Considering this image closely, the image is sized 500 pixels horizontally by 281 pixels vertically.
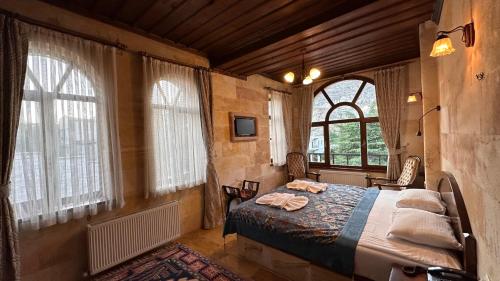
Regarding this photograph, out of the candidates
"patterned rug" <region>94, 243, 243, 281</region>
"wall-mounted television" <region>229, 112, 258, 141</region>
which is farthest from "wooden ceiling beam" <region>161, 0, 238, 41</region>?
"patterned rug" <region>94, 243, 243, 281</region>

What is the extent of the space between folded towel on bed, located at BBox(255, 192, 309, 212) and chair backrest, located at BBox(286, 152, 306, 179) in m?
2.11

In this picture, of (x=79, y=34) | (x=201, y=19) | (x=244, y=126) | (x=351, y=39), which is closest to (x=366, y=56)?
(x=351, y=39)

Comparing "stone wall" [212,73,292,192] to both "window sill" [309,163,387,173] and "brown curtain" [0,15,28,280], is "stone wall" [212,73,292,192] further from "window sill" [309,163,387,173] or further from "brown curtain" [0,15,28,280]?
"brown curtain" [0,15,28,280]

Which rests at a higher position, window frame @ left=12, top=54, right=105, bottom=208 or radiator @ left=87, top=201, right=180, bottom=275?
window frame @ left=12, top=54, right=105, bottom=208

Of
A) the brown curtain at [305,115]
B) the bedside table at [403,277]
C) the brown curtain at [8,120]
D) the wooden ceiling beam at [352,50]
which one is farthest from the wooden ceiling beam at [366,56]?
the brown curtain at [8,120]

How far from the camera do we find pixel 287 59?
3.55 m

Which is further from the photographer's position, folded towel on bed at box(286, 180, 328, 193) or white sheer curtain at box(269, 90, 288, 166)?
white sheer curtain at box(269, 90, 288, 166)

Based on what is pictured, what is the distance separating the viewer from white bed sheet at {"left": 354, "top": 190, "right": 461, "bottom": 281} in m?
1.41

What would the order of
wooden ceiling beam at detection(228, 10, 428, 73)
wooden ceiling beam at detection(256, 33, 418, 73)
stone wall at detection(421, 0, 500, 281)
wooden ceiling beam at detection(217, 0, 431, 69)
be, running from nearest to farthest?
stone wall at detection(421, 0, 500, 281) → wooden ceiling beam at detection(217, 0, 431, 69) → wooden ceiling beam at detection(228, 10, 428, 73) → wooden ceiling beam at detection(256, 33, 418, 73)

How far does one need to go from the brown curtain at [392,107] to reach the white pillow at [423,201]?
6.41 ft

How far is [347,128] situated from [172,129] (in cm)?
383

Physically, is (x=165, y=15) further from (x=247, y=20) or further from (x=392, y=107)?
(x=392, y=107)

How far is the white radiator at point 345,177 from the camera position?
445 cm

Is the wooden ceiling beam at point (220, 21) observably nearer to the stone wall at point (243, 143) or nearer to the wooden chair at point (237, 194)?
the stone wall at point (243, 143)
